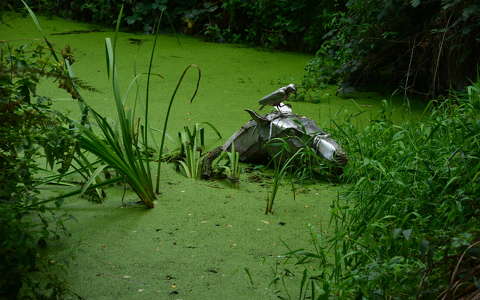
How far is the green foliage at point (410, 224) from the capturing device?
5.12 feet

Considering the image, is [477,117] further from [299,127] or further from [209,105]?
[209,105]

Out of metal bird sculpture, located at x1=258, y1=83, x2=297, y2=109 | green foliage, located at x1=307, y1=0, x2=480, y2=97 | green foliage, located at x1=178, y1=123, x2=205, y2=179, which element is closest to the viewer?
green foliage, located at x1=178, y1=123, x2=205, y2=179

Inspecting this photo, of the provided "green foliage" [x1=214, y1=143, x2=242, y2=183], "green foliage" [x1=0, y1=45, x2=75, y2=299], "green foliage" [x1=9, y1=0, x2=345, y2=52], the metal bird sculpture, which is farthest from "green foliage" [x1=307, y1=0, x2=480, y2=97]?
"green foliage" [x1=0, y1=45, x2=75, y2=299]

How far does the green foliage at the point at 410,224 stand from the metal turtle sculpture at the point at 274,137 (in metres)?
0.12

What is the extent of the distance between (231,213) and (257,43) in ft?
12.5

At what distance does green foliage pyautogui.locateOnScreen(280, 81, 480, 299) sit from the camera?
1.56 m

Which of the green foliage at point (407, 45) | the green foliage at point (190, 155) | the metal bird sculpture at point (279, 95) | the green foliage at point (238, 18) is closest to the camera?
the green foliage at point (190, 155)

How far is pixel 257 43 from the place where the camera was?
595 centimetres

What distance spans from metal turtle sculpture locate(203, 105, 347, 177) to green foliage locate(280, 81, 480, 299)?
117 mm

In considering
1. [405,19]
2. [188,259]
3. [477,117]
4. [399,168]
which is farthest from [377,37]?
[188,259]

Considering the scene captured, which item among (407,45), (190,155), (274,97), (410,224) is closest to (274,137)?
(274,97)

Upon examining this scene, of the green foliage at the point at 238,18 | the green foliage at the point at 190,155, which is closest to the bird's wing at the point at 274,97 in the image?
the green foliage at the point at 190,155

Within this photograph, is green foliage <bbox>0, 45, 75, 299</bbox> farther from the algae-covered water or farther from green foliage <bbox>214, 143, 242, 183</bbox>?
green foliage <bbox>214, 143, 242, 183</bbox>

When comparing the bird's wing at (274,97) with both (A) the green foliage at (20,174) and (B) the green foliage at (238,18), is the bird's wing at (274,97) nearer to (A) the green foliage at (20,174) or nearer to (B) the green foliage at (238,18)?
(A) the green foliage at (20,174)
